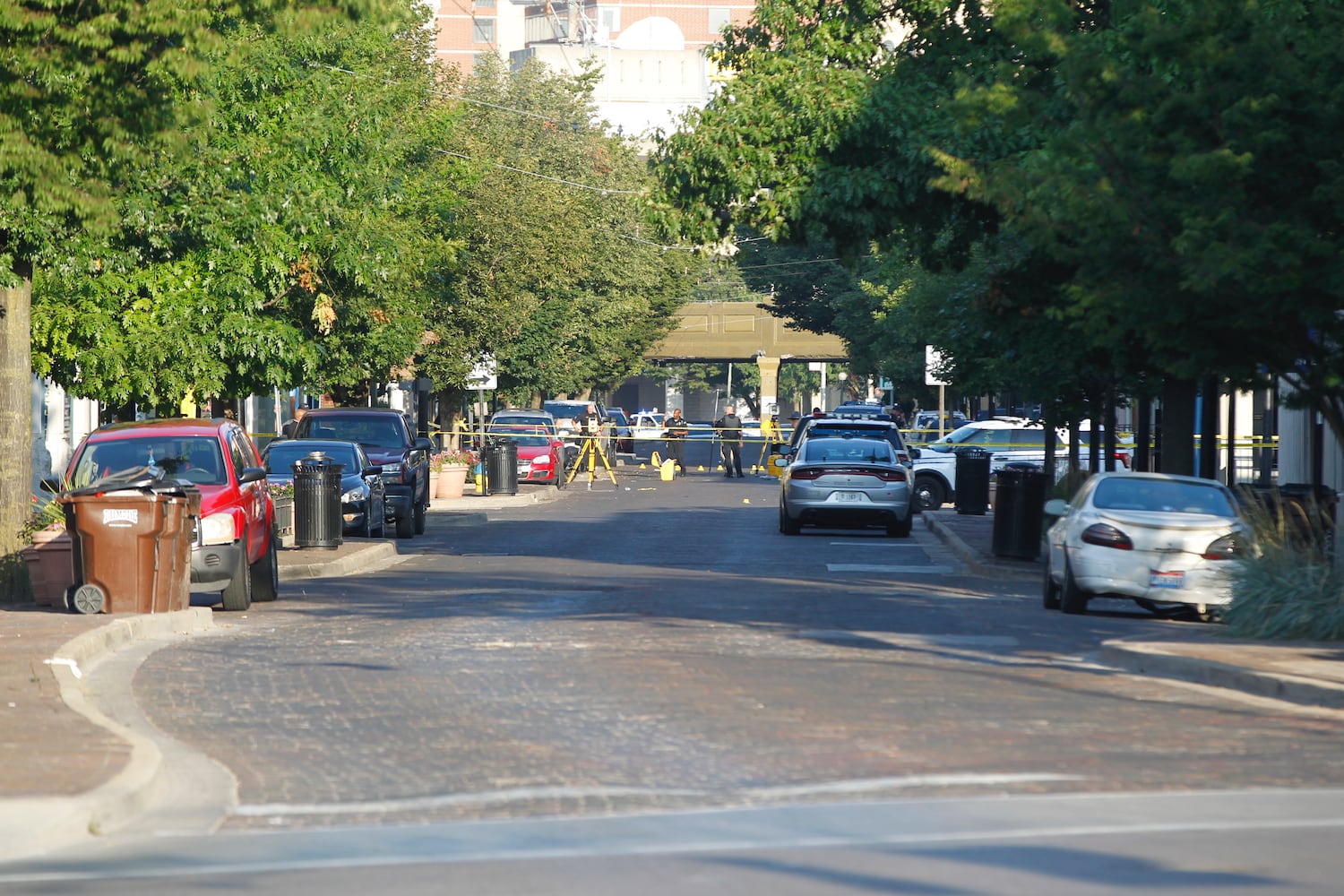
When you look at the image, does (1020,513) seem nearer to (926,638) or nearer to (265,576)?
(926,638)

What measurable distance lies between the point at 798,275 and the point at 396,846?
74006mm

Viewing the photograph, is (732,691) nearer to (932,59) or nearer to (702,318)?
(932,59)

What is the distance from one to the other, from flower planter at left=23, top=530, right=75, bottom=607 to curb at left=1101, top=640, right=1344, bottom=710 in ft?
32.3

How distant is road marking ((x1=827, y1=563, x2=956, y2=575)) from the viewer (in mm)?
24391

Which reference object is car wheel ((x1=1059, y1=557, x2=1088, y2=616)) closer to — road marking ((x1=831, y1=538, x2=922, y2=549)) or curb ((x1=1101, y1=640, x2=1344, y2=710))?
curb ((x1=1101, y1=640, x2=1344, y2=710))

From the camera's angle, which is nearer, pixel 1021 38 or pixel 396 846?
pixel 396 846

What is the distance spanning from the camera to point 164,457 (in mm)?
19438

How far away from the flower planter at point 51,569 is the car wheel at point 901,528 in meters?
16.4

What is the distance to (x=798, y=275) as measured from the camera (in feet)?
266

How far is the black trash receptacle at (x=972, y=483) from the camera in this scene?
36.8 m

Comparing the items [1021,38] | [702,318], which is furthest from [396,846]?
[702,318]

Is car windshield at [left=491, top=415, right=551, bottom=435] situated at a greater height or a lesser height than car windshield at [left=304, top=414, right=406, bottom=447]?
lesser

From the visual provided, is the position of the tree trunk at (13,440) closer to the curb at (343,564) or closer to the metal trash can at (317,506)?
the curb at (343,564)

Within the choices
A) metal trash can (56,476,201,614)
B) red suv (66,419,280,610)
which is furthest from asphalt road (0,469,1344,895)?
metal trash can (56,476,201,614)
